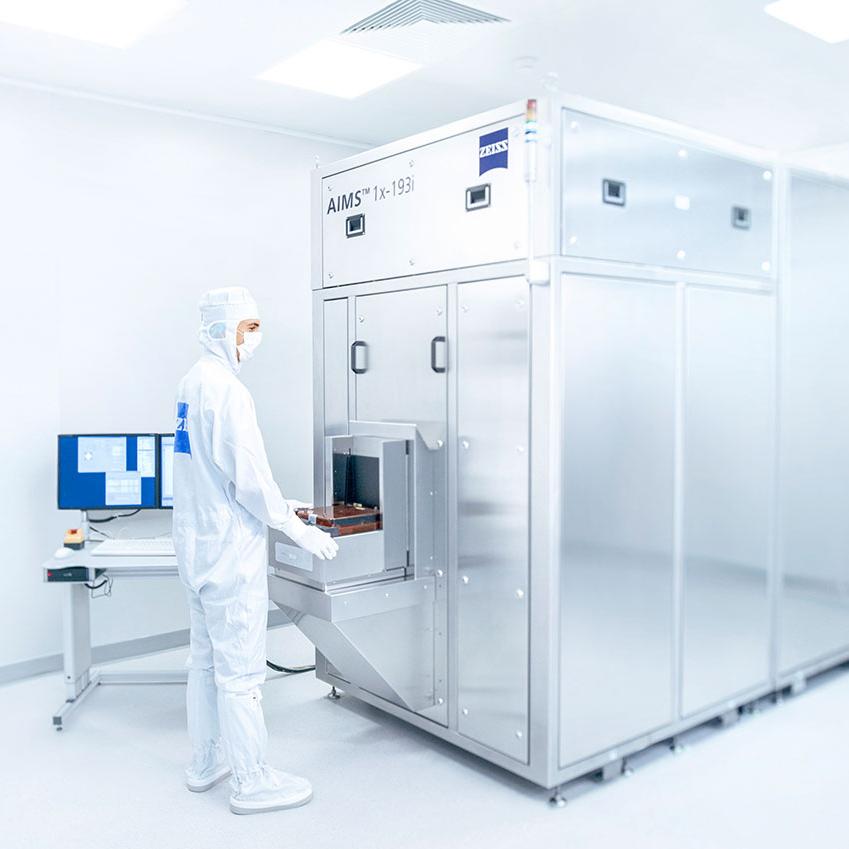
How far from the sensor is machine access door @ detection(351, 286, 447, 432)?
9.16 feet

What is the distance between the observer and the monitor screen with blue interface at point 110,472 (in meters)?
3.51

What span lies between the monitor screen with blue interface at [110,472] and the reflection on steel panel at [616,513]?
1.86 metres

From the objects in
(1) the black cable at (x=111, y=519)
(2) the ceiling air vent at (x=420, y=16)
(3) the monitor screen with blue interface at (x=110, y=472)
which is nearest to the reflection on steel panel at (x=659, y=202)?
(2) the ceiling air vent at (x=420, y=16)

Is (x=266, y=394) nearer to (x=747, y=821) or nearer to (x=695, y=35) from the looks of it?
(x=695, y=35)

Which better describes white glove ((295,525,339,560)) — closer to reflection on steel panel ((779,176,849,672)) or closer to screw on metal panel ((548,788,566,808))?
screw on metal panel ((548,788,566,808))

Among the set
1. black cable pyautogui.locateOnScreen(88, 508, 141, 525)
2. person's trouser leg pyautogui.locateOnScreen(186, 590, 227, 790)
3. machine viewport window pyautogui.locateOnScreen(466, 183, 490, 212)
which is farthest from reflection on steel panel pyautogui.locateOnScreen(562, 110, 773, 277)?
black cable pyautogui.locateOnScreen(88, 508, 141, 525)

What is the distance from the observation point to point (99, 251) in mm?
3803

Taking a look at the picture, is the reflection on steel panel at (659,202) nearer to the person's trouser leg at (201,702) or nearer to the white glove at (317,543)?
the white glove at (317,543)

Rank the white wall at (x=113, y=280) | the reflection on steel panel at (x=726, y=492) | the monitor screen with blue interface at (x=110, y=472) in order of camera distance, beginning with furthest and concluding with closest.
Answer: the white wall at (x=113, y=280), the monitor screen with blue interface at (x=110, y=472), the reflection on steel panel at (x=726, y=492)

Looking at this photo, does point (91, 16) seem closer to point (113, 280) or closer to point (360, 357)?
point (113, 280)

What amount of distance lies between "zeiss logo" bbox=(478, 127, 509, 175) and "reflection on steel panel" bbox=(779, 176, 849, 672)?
1277 mm

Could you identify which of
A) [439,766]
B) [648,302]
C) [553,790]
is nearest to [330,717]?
[439,766]

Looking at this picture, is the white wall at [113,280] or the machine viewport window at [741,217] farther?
the white wall at [113,280]

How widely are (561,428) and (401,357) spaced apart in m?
0.70
